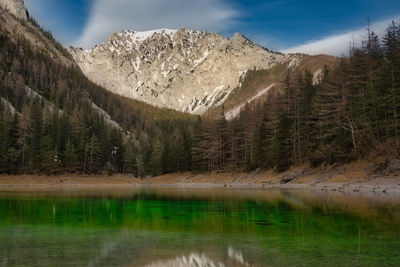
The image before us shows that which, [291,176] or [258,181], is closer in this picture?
[291,176]

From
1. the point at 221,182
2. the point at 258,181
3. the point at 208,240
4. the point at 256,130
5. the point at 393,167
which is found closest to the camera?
the point at 208,240

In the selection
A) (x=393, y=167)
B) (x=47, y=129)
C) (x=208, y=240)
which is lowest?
(x=208, y=240)

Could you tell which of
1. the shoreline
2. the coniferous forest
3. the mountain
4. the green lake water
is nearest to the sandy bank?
the shoreline

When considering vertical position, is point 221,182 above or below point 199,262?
below

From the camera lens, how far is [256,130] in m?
73.2

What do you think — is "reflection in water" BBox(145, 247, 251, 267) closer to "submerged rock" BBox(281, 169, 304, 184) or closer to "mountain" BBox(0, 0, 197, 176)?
"submerged rock" BBox(281, 169, 304, 184)

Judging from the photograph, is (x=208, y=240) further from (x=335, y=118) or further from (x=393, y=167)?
(x=335, y=118)

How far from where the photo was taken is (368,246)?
10719mm

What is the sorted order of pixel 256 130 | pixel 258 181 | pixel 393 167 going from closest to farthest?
pixel 393 167 → pixel 258 181 → pixel 256 130

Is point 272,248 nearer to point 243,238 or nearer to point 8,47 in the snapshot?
point 243,238

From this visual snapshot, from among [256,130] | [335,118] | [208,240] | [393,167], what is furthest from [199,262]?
[256,130]

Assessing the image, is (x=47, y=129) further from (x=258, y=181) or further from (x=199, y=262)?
(x=199, y=262)

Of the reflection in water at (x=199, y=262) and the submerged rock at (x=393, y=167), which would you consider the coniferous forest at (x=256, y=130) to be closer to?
the submerged rock at (x=393, y=167)

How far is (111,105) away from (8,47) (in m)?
57.1
